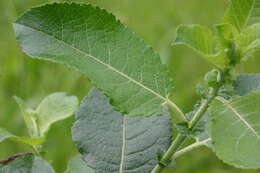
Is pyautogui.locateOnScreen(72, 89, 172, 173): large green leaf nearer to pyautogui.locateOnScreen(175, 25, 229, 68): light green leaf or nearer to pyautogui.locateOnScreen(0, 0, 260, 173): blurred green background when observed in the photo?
pyautogui.locateOnScreen(175, 25, 229, 68): light green leaf

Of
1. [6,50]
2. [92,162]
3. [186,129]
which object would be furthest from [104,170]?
[6,50]

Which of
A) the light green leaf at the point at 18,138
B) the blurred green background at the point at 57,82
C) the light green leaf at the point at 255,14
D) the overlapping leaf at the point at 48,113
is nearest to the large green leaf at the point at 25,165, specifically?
the light green leaf at the point at 18,138

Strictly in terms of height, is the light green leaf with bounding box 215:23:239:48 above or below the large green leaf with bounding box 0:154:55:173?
above

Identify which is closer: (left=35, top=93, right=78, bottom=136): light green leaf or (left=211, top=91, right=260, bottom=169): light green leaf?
(left=211, top=91, right=260, bottom=169): light green leaf

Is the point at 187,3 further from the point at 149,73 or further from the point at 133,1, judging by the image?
the point at 149,73

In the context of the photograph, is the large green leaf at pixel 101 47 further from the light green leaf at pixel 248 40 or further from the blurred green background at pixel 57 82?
the blurred green background at pixel 57 82

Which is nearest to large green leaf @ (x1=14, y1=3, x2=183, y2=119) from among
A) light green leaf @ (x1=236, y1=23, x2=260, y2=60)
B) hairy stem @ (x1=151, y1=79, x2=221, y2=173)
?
hairy stem @ (x1=151, y1=79, x2=221, y2=173)
